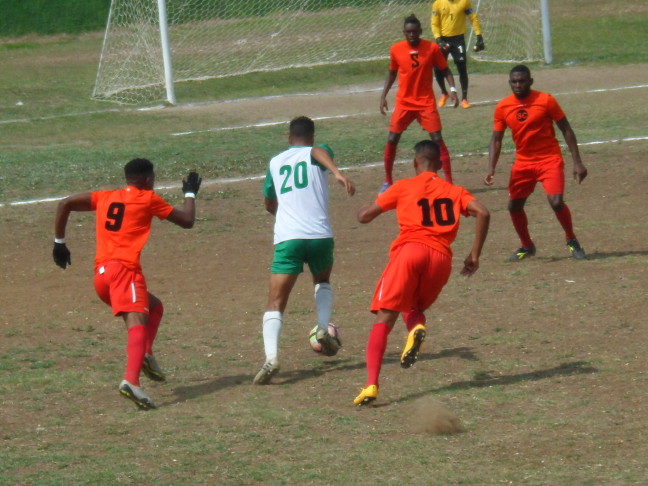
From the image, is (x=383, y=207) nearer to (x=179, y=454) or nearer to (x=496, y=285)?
(x=179, y=454)

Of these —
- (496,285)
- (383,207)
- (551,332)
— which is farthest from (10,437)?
(496,285)

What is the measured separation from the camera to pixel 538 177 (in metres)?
11.0

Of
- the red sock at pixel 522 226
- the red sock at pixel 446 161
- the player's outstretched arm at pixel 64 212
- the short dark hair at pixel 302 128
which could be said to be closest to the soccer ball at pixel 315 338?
the short dark hair at pixel 302 128

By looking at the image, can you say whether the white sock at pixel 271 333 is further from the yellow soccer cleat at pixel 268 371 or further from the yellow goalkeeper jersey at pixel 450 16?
the yellow goalkeeper jersey at pixel 450 16

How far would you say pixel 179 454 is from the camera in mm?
6406

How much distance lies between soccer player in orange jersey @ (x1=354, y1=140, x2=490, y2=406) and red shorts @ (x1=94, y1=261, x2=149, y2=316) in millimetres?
1527

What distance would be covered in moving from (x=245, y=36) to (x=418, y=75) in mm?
12205

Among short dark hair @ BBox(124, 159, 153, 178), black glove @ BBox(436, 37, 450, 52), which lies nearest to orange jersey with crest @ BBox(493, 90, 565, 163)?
short dark hair @ BBox(124, 159, 153, 178)

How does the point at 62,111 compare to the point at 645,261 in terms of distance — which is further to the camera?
the point at 62,111

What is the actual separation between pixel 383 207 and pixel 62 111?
596 inches

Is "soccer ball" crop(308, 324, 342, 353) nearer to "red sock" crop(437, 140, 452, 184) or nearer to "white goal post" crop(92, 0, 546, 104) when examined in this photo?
"red sock" crop(437, 140, 452, 184)

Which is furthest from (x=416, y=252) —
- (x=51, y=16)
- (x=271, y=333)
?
(x=51, y=16)

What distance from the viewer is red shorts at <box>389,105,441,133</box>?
13.6 metres

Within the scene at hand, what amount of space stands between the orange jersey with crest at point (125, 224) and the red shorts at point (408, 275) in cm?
163
